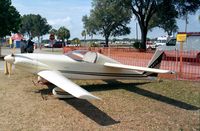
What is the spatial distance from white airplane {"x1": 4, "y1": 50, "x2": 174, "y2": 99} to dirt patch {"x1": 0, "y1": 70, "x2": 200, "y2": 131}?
1.72ft

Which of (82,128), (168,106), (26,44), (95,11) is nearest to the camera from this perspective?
(82,128)

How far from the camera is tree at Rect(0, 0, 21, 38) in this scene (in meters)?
29.9

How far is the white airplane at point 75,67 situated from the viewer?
10492 mm

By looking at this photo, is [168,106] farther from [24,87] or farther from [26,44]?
[26,44]

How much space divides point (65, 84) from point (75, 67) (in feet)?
7.76

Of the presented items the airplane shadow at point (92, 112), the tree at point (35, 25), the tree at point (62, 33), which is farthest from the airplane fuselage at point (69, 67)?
the tree at point (35, 25)

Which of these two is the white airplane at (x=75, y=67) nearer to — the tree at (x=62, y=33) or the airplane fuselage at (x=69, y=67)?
the airplane fuselage at (x=69, y=67)

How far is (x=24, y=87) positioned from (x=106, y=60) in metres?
3.40

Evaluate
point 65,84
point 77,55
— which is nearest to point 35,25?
point 77,55

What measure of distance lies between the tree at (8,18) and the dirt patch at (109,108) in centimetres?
1944

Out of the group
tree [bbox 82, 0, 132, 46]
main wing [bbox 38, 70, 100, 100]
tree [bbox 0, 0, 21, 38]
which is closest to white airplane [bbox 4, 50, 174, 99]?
main wing [bbox 38, 70, 100, 100]

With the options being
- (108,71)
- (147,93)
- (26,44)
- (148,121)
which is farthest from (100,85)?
(26,44)

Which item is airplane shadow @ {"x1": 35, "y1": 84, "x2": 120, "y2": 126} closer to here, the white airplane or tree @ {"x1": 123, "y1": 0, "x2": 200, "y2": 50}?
the white airplane

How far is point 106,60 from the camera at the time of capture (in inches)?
460
